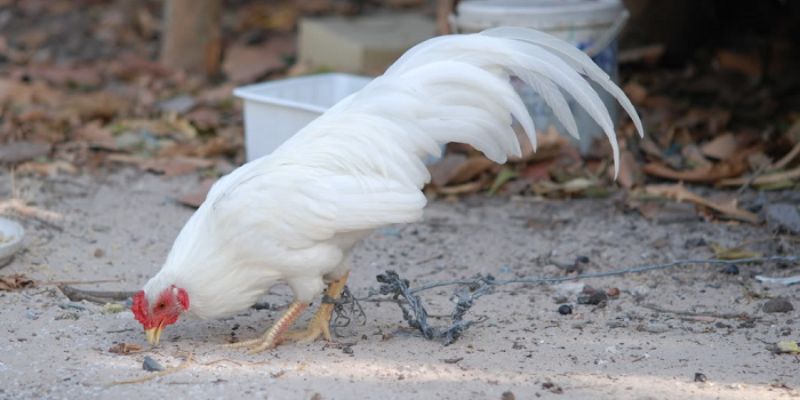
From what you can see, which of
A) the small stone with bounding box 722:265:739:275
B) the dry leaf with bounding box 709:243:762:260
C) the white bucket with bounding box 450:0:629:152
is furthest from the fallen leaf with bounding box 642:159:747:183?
the small stone with bounding box 722:265:739:275

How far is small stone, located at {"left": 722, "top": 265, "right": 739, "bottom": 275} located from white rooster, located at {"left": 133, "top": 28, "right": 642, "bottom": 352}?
1.58 meters

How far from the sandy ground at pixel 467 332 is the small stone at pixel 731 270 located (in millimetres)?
30

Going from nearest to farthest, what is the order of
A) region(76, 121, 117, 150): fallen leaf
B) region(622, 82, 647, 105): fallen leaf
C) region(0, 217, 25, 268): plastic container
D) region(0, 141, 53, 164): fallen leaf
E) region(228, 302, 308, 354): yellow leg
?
region(228, 302, 308, 354): yellow leg → region(0, 217, 25, 268): plastic container → region(0, 141, 53, 164): fallen leaf → region(76, 121, 117, 150): fallen leaf → region(622, 82, 647, 105): fallen leaf

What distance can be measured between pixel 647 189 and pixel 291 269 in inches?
121


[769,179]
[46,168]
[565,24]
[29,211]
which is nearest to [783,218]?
[769,179]

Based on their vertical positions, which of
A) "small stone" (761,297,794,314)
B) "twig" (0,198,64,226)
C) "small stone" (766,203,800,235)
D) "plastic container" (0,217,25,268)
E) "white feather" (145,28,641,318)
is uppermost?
"white feather" (145,28,641,318)

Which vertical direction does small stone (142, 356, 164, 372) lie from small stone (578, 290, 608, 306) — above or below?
above

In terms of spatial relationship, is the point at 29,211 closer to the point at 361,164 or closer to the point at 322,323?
the point at 322,323

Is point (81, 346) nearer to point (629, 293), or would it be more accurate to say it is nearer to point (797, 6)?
point (629, 293)

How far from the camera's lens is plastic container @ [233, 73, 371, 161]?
6758 millimetres

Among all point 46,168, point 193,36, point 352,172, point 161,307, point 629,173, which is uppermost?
point 352,172

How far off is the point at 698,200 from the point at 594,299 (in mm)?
1608

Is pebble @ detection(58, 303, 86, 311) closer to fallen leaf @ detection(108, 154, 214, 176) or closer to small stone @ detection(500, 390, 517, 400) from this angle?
small stone @ detection(500, 390, 517, 400)

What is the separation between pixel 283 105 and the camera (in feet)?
22.2
